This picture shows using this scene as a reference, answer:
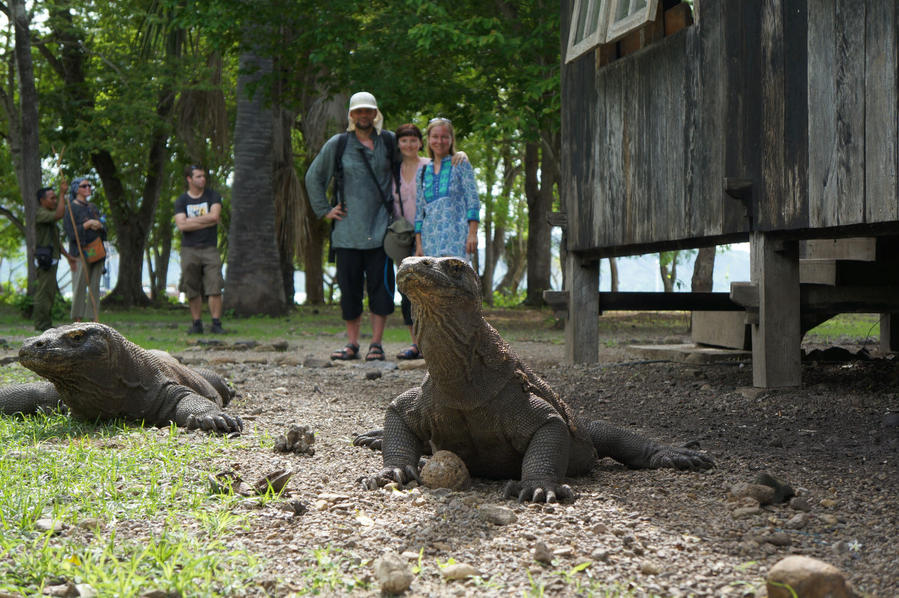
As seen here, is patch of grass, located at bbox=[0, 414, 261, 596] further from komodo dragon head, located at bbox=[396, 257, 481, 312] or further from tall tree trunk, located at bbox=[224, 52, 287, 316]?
tall tree trunk, located at bbox=[224, 52, 287, 316]

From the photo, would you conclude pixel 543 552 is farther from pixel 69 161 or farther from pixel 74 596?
pixel 69 161

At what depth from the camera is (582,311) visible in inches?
401

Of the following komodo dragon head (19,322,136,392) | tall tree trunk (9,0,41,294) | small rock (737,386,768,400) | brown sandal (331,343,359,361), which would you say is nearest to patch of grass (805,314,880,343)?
small rock (737,386,768,400)

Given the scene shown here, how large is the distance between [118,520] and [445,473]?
1.36 m

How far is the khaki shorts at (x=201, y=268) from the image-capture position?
12688mm

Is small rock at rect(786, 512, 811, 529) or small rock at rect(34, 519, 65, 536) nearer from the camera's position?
small rock at rect(34, 519, 65, 536)

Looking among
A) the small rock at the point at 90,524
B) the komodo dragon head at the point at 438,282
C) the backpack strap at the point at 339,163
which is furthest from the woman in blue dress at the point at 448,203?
the small rock at the point at 90,524

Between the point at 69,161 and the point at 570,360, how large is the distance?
19.7 metres

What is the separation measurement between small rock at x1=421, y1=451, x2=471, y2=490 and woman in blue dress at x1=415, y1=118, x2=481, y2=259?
4658mm

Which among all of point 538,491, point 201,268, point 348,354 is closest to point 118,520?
point 538,491

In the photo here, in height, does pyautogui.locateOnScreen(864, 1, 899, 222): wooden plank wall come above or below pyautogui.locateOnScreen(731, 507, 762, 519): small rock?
above

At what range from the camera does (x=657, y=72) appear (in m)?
8.20

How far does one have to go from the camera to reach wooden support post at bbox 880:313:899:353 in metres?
10.6

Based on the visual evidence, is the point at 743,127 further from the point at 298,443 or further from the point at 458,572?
the point at 458,572
